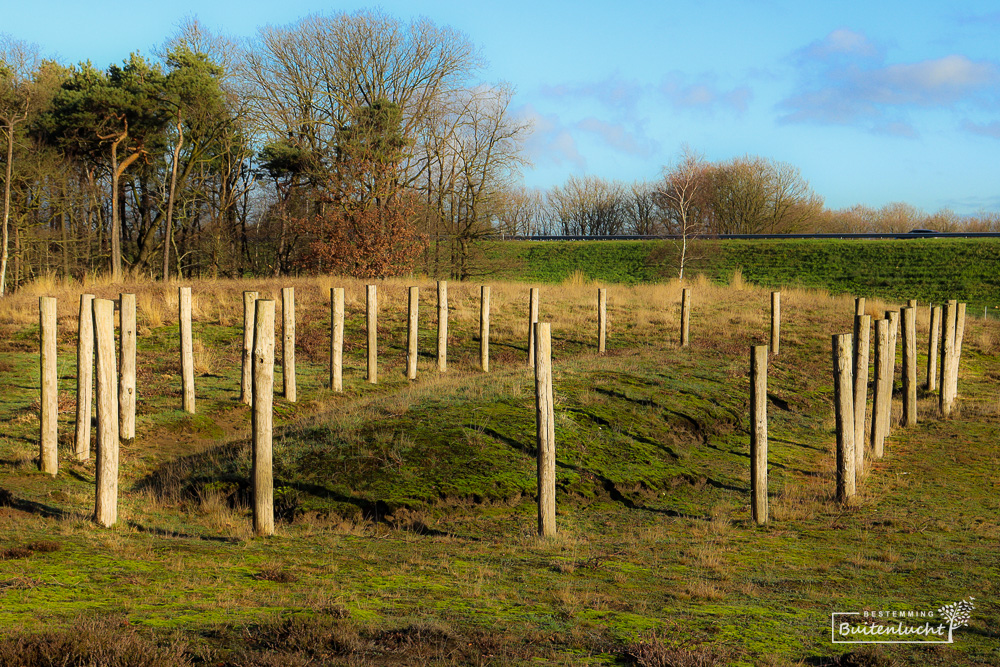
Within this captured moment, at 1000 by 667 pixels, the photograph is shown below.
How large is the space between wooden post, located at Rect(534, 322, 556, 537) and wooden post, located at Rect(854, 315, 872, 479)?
527 cm

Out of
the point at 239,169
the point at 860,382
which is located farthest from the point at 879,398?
the point at 239,169

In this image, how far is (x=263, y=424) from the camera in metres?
8.19

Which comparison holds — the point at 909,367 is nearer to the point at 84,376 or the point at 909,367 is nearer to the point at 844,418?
the point at 844,418

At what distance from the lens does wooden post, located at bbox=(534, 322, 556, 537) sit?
8.43 metres

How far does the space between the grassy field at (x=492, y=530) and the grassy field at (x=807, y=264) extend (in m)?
26.0

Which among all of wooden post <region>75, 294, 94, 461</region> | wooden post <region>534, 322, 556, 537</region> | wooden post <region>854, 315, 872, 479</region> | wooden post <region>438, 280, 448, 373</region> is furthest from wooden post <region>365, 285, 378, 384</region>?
wooden post <region>854, 315, 872, 479</region>

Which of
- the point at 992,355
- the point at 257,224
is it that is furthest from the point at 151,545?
the point at 257,224

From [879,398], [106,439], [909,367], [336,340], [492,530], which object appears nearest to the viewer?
[106,439]

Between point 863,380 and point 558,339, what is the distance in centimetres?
1201

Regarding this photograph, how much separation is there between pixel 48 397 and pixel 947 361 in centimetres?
1621

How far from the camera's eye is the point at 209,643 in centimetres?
479

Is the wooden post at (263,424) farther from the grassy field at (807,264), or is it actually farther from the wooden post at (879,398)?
the grassy field at (807,264)

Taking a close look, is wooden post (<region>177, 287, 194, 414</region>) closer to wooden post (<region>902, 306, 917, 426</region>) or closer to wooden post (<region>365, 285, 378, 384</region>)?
wooden post (<region>365, 285, 378, 384</region>)

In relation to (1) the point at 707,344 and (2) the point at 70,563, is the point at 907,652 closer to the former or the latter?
(2) the point at 70,563
